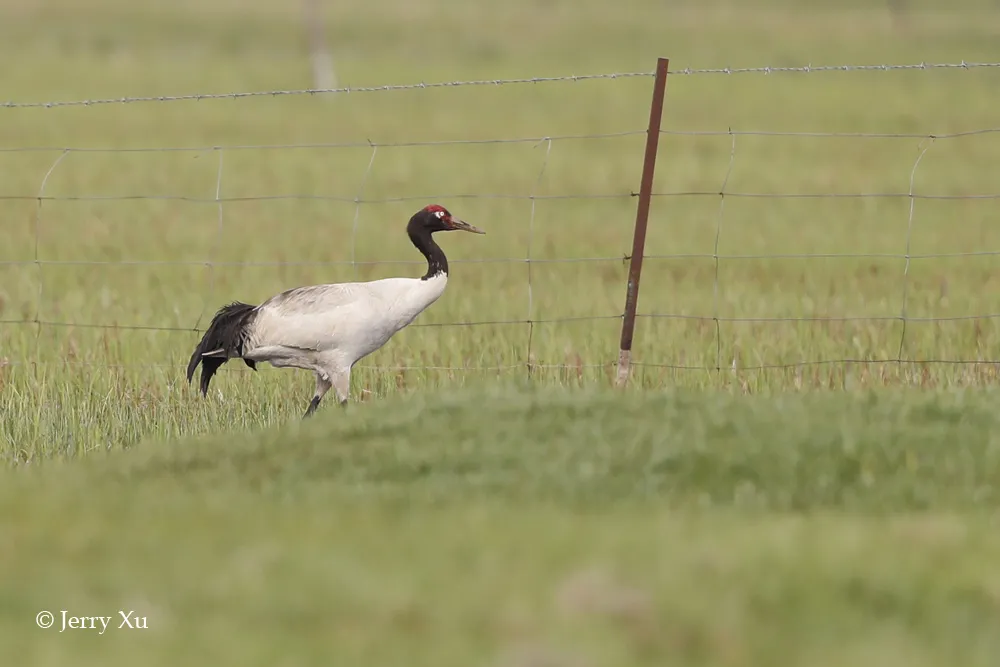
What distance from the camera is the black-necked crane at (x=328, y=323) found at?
10445 millimetres

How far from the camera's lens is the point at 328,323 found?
34.2 ft

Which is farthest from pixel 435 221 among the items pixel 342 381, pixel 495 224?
pixel 495 224

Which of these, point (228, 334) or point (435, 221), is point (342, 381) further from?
point (435, 221)

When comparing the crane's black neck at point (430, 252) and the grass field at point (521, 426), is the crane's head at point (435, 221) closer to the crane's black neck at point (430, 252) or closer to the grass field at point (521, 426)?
the crane's black neck at point (430, 252)

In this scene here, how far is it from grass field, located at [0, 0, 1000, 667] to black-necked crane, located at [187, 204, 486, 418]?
1.30 ft

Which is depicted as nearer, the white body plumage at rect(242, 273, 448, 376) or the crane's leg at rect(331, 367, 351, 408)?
the white body plumage at rect(242, 273, 448, 376)

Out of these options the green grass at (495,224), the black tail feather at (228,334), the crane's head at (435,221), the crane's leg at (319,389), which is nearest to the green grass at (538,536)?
the crane's leg at (319,389)

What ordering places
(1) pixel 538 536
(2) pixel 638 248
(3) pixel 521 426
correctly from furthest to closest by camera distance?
(2) pixel 638 248 → (3) pixel 521 426 → (1) pixel 538 536

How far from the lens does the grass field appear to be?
6090 mm

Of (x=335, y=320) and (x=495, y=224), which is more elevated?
(x=495, y=224)

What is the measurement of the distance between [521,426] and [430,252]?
238 cm

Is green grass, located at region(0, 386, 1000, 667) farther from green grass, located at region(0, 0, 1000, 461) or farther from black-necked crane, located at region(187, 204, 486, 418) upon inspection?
green grass, located at region(0, 0, 1000, 461)

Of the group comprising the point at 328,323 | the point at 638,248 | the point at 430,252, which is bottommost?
the point at 328,323

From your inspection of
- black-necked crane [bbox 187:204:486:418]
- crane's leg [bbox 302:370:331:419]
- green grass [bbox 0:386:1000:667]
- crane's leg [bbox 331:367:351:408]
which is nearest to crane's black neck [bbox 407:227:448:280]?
black-necked crane [bbox 187:204:486:418]
